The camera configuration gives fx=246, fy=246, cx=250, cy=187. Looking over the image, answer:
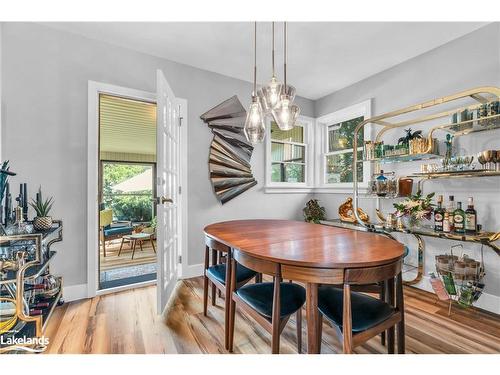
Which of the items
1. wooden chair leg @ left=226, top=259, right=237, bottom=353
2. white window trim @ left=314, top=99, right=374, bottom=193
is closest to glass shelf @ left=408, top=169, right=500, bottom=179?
white window trim @ left=314, top=99, right=374, bottom=193

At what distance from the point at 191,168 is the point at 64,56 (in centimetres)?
150

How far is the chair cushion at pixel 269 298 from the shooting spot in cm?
129

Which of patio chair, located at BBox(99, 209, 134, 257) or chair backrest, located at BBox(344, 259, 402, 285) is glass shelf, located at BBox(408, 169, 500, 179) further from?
patio chair, located at BBox(99, 209, 134, 257)

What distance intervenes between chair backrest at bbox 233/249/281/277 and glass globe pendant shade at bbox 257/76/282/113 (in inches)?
40.8

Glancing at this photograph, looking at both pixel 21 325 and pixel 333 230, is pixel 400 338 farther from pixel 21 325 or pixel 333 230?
pixel 21 325

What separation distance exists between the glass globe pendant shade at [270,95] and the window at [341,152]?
79.6 inches

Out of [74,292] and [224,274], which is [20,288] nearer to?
[74,292]

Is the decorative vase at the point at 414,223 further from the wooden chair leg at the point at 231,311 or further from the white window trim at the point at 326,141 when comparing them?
the wooden chair leg at the point at 231,311

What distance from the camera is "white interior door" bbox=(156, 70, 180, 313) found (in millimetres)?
1983

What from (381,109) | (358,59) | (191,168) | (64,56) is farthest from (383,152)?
(64,56)

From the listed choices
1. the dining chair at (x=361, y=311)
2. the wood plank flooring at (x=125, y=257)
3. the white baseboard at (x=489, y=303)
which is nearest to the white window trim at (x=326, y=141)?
the white baseboard at (x=489, y=303)

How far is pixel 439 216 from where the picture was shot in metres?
2.20

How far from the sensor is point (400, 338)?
1.30m

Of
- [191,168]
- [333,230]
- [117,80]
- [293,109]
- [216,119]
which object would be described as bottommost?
[333,230]
